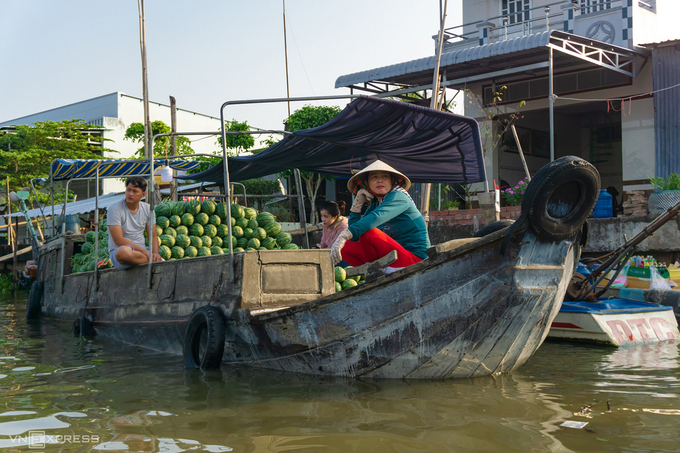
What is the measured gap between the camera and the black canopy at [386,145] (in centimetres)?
508

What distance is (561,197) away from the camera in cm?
371

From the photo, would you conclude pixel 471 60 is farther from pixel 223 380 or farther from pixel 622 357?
pixel 223 380

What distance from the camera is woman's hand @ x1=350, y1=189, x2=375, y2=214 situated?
477cm

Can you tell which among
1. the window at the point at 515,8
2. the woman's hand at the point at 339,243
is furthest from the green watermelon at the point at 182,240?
the window at the point at 515,8

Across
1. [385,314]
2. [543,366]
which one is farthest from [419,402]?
[543,366]

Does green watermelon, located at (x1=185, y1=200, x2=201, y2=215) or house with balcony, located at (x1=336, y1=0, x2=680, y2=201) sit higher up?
house with balcony, located at (x1=336, y1=0, x2=680, y2=201)

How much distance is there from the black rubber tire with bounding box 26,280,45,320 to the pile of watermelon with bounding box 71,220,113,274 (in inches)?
73.4

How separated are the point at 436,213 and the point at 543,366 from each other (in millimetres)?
7591

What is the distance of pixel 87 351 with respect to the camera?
20.6ft

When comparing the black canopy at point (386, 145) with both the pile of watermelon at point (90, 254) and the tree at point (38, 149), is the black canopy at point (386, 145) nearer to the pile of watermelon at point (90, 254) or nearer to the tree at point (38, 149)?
the pile of watermelon at point (90, 254)

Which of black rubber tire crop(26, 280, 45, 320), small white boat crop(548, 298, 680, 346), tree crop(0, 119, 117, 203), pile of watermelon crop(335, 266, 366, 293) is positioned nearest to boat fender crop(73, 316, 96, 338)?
black rubber tire crop(26, 280, 45, 320)

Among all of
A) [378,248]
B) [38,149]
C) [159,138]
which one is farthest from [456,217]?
[38,149]

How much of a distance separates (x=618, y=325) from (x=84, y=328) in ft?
20.9

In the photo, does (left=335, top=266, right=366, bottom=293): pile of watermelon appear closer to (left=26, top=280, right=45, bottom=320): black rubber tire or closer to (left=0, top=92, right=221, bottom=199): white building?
(left=26, top=280, right=45, bottom=320): black rubber tire
